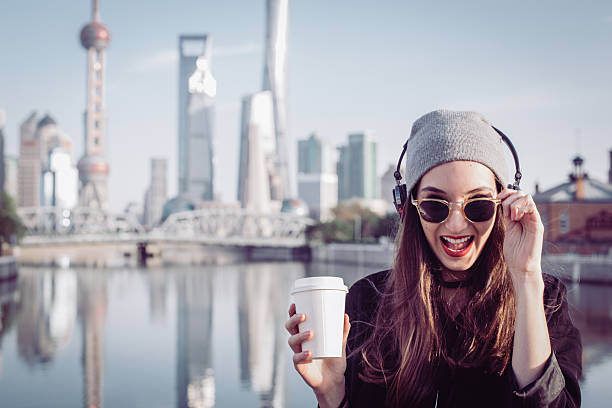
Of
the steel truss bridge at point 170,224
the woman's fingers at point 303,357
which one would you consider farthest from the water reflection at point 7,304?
the steel truss bridge at point 170,224

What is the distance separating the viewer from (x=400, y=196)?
1.90 m

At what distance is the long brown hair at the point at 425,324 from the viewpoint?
5.38 feet

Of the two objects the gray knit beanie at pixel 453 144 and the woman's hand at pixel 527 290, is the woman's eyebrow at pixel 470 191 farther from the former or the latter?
the woman's hand at pixel 527 290

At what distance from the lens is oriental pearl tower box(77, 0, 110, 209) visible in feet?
314

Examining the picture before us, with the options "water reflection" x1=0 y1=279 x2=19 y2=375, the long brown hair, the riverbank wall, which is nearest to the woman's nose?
the long brown hair

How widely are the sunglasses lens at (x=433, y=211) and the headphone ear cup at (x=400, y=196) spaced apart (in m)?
0.14

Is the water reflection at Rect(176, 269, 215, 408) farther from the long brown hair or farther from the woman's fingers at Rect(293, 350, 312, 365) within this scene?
the woman's fingers at Rect(293, 350, 312, 365)

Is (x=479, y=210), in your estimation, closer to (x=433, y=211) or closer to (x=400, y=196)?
(x=433, y=211)

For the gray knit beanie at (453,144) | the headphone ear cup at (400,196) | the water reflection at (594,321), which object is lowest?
the water reflection at (594,321)

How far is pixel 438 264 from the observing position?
69.5 inches

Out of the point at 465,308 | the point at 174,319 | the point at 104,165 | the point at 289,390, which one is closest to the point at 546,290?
the point at 465,308

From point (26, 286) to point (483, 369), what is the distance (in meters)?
31.1

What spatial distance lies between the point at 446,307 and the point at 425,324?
9cm

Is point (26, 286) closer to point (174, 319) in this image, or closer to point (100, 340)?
point (174, 319)
